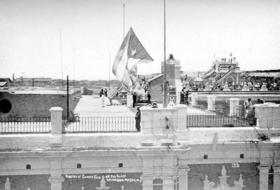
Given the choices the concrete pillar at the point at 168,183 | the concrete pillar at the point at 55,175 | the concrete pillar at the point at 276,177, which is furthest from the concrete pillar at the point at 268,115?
the concrete pillar at the point at 55,175

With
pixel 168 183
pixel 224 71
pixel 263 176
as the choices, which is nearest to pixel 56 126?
pixel 168 183

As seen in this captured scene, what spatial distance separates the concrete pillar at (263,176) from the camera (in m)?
11.8

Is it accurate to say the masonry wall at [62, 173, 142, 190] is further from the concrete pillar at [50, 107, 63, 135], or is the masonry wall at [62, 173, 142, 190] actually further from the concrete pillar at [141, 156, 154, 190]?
the concrete pillar at [50, 107, 63, 135]

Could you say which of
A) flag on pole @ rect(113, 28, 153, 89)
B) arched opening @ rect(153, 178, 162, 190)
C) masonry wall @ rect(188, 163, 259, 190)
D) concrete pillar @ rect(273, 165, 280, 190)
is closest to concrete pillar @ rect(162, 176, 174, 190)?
arched opening @ rect(153, 178, 162, 190)

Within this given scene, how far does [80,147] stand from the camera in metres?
11.1

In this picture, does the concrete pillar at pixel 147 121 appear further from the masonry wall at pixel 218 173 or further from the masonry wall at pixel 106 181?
the masonry wall at pixel 218 173

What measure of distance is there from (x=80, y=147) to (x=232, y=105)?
8749mm

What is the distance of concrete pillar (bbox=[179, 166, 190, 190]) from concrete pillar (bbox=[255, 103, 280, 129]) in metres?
3.33

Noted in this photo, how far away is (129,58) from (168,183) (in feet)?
17.2

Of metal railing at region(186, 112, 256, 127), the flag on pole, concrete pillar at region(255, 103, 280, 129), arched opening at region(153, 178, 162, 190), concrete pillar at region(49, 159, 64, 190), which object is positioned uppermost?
the flag on pole

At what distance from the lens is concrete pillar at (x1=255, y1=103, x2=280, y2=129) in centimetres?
1217

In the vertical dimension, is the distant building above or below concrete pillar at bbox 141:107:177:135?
above

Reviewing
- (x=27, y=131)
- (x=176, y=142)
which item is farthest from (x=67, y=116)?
(x=176, y=142)

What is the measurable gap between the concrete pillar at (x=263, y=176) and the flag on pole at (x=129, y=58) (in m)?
5.94
